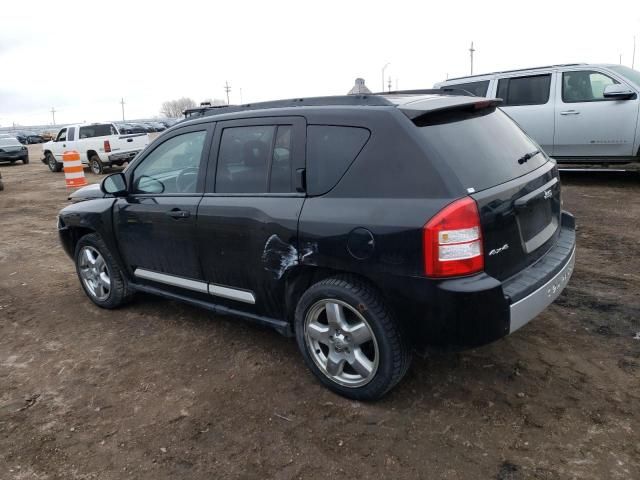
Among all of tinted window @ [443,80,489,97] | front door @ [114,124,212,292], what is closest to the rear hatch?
front door @ [114,124,212,292]

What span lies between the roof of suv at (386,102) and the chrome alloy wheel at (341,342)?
117 cm

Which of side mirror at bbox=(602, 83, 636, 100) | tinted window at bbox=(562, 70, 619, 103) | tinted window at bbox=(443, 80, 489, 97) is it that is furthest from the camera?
tinted window at bbox=(443, 80, 489, 97)

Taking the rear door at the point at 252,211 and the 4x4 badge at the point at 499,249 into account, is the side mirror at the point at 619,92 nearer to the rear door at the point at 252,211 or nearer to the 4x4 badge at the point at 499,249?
the 4x4 badge at the point at 499,249

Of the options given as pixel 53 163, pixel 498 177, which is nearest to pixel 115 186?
pixel 498 177

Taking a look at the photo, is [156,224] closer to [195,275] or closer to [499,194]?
[195,275]

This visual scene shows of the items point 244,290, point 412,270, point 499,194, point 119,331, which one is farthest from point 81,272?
point 499,194

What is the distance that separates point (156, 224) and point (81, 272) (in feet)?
4.89

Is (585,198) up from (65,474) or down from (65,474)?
up

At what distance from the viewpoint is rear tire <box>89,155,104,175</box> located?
57.1 feet

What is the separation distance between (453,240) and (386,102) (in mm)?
926

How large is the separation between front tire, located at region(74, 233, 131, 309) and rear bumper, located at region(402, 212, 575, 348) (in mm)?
2962

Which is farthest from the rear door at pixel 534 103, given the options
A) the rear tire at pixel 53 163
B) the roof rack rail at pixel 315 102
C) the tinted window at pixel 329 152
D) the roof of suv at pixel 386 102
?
the rear tire at pixel 53 163

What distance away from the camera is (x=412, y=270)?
8.76 feet

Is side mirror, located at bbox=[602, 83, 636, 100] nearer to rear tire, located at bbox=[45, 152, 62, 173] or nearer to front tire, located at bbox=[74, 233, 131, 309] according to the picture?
front tire, located at bbox=[74, 233, 131, 309]
